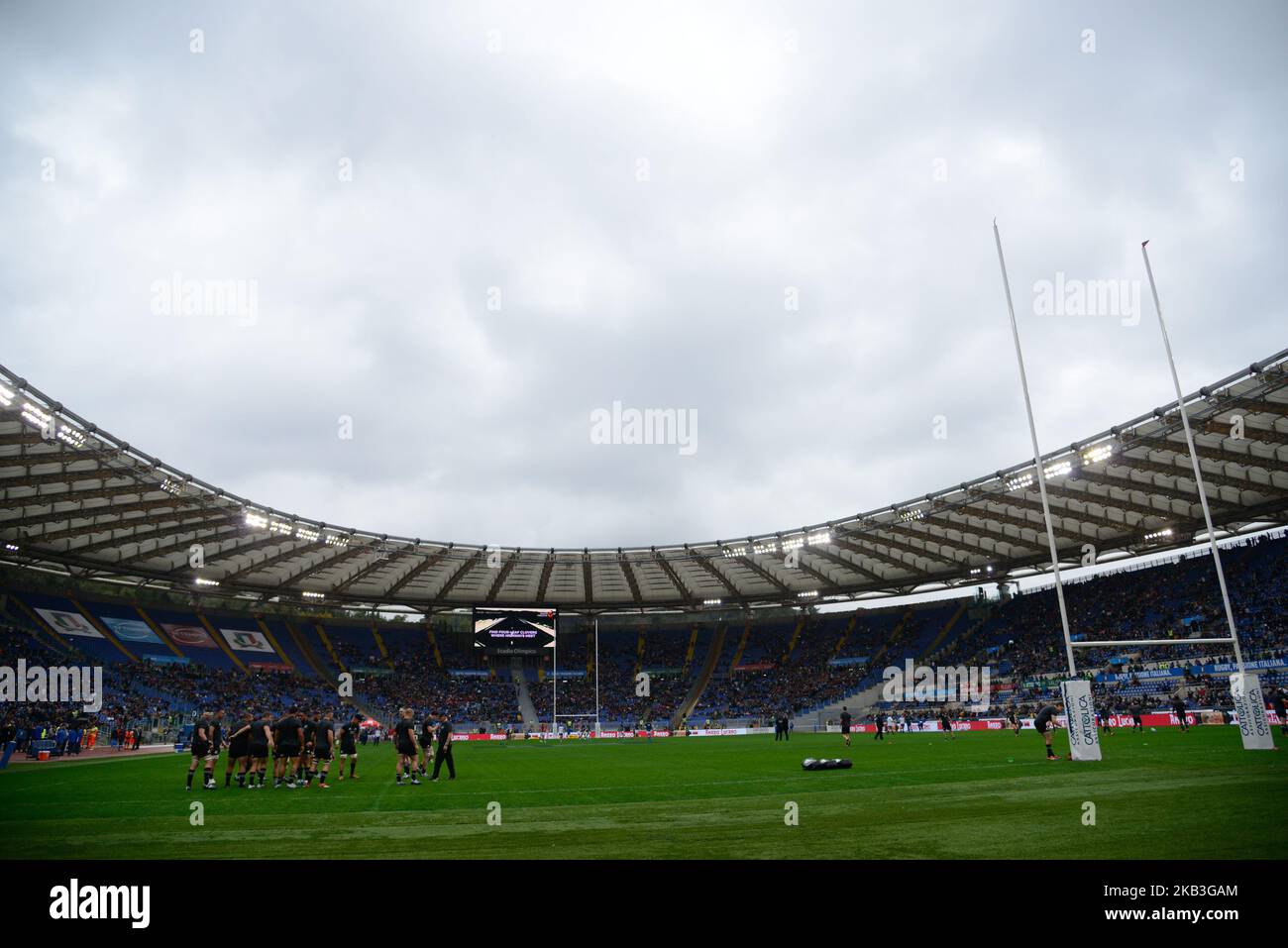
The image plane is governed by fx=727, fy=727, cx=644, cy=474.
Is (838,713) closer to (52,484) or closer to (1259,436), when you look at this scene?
(1259,436)

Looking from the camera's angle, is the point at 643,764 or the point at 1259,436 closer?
the point at 643,764

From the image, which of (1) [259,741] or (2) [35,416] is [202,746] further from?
(2) [35,416]

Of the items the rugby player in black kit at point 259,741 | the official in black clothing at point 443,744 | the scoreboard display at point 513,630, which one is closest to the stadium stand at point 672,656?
the scoreboard display at point 513,630

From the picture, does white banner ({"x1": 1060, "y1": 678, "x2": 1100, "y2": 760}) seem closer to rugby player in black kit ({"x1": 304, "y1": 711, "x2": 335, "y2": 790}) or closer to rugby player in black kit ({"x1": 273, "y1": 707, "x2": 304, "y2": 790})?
rugby player in black kit ({"x1": 304, "y1": 711, "x2": 335, "y2": 790})

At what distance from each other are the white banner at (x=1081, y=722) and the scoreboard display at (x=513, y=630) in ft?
134

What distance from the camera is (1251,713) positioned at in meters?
17.1

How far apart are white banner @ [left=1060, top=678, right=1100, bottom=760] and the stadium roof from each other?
16.8 m

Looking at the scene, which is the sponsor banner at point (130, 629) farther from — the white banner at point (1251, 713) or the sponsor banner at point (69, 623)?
the white banner at point (1251, 713)

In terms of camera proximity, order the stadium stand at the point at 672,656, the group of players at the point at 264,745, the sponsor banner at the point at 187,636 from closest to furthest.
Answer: the group of players at the point at 264,745
the stadium stand at the point at 672,656
the sponsor banner at the point at 187,636

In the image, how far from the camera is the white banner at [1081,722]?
1738cm
